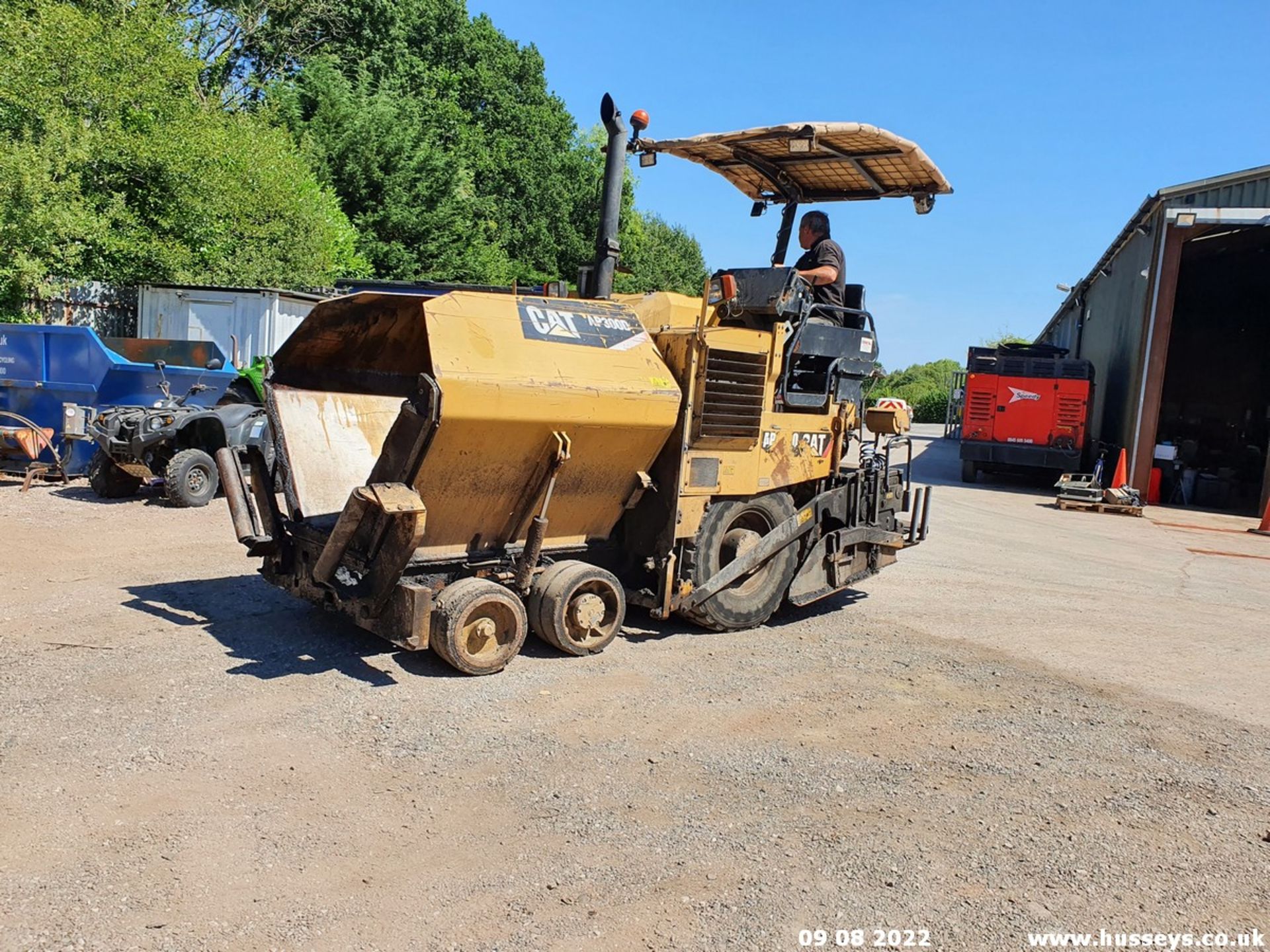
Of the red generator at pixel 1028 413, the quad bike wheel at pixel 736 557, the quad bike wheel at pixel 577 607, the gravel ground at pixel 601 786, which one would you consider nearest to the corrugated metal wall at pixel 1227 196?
the red generator at pixel 1028 413

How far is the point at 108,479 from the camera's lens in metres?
10.4

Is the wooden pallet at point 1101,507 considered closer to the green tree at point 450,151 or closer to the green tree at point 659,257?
the green tree at point 450,151

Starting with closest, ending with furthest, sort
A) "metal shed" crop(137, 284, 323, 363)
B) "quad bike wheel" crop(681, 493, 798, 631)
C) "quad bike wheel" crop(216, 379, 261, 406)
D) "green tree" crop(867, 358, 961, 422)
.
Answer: "quad bike wheel" crop(681, 493, 798, 631) → "quad bike wheel" crop(216, 379, 261, 406) → "metal shed" crop(137, 284, 323, 363) → "green tree" crop(867, 358, 961, 422)

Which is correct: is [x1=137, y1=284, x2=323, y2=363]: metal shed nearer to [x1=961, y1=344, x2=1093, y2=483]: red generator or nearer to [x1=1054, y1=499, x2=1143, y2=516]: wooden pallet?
[x1=961, y1=344, x2=1093, y2=483]: red generator

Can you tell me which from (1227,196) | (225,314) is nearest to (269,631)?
(225,314)

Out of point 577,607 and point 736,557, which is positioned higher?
point 736,557

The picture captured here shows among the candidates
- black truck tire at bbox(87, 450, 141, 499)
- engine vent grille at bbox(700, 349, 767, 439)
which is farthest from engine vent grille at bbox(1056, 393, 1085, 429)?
black truck tire at bbox(87, 450, 141, 499)

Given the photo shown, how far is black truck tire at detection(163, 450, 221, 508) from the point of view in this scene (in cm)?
998

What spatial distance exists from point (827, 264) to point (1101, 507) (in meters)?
10.4

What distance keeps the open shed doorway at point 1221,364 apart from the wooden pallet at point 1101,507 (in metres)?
5.81

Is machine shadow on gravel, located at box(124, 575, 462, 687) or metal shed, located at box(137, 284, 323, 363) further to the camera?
metal shed, located at box(137, 284, 323, 363)

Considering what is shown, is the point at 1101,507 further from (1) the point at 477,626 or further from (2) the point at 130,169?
(2) the point at 130,169

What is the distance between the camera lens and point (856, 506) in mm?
7305

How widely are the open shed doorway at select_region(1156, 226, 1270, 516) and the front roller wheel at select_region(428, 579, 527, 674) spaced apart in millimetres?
18734
